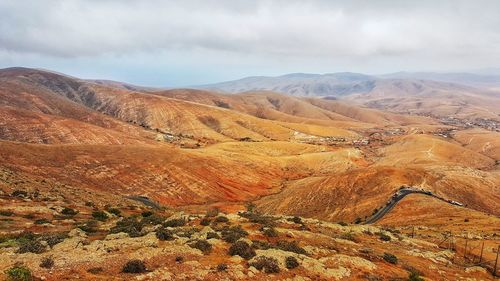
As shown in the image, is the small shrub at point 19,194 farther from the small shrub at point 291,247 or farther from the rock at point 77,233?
the small shrub at point 291,247

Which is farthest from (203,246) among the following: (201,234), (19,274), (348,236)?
(348,236)

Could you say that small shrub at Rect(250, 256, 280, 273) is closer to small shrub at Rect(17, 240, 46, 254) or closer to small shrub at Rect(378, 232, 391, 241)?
small shrub at Rect(17, 240, 46, 254)

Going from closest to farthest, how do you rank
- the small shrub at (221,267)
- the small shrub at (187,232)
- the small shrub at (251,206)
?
1. the small shrub at (221,267)
2. the small shrub at (187,232)
3. the small shrub at (251,206)

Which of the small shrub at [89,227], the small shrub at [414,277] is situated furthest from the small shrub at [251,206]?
the small shrub at [414,277]

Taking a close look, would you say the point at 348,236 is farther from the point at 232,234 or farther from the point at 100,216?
the point at 100,216

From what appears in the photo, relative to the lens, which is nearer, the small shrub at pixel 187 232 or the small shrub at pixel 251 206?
the small shrub at pixel 187 232

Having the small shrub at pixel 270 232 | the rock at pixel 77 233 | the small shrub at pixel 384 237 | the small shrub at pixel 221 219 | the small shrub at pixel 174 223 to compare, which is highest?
the rock at pixel 77 233

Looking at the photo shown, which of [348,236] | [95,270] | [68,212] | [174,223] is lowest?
[348,236]
